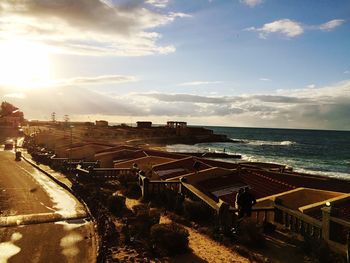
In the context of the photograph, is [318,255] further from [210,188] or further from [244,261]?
[210,188]

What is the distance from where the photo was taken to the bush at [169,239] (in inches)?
498

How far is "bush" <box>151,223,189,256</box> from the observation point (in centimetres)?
1264

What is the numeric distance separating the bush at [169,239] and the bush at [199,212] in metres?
3.44

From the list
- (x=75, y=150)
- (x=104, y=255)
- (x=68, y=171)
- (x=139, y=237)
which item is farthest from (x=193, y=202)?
(x=75, y=150)

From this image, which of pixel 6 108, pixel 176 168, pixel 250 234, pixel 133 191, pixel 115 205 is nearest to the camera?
pixel 250 234

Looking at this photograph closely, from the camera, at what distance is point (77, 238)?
49.0 ft

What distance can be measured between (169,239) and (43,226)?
6977mm

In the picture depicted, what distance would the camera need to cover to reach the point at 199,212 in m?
16.5

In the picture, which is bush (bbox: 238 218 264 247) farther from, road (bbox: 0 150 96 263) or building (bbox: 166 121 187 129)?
building (bbox: 166 121 187 129)

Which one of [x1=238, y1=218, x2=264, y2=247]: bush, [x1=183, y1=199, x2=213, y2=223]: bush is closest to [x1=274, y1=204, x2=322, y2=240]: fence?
[x1=238, y1=218, x2=264, y2=247]: bush

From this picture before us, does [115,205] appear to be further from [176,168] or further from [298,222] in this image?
[176,168]

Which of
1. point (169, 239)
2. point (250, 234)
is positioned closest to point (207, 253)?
point (169, 239)

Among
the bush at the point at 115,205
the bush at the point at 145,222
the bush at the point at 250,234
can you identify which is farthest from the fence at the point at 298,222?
the bush at the point at 115,205

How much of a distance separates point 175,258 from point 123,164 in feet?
62.5
